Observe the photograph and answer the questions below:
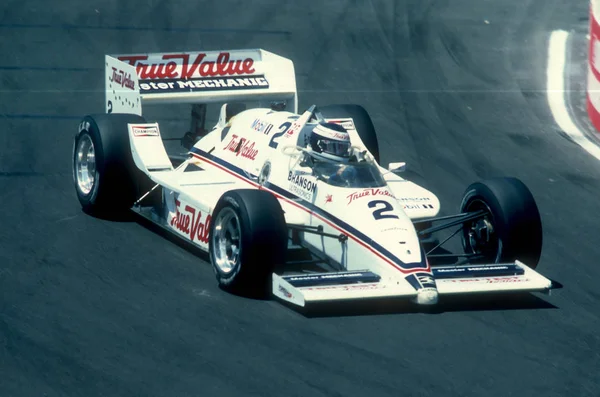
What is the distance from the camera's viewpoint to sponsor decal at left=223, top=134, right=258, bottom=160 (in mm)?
12828

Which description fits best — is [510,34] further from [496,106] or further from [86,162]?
[86,162]

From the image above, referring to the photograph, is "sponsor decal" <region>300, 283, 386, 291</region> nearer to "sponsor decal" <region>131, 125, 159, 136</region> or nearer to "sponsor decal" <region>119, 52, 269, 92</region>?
"sponsor decal" <region>131, 125, 159, 136</region>

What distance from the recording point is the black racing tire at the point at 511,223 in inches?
452

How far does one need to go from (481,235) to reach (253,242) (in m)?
2.59

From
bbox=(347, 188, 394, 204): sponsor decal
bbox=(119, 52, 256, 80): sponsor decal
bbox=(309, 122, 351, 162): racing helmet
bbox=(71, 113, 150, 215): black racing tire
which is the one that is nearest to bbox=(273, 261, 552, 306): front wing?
bbox=(347, 188, 394, 204): sponsor decal

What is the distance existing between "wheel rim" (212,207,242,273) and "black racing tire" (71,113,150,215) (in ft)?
7.59

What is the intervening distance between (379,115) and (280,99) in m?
3.85

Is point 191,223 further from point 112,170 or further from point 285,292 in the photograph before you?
point 285,292

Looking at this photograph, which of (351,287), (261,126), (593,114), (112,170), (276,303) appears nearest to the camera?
(351,287)

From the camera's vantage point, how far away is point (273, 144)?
12539 millimetres

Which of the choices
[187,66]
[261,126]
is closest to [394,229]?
[261,126]

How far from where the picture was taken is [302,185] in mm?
11789

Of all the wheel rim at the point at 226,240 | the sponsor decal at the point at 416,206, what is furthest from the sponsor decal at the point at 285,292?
the sponsor decal at the point at 416,206

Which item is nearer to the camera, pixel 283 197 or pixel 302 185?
pixel 302 185
